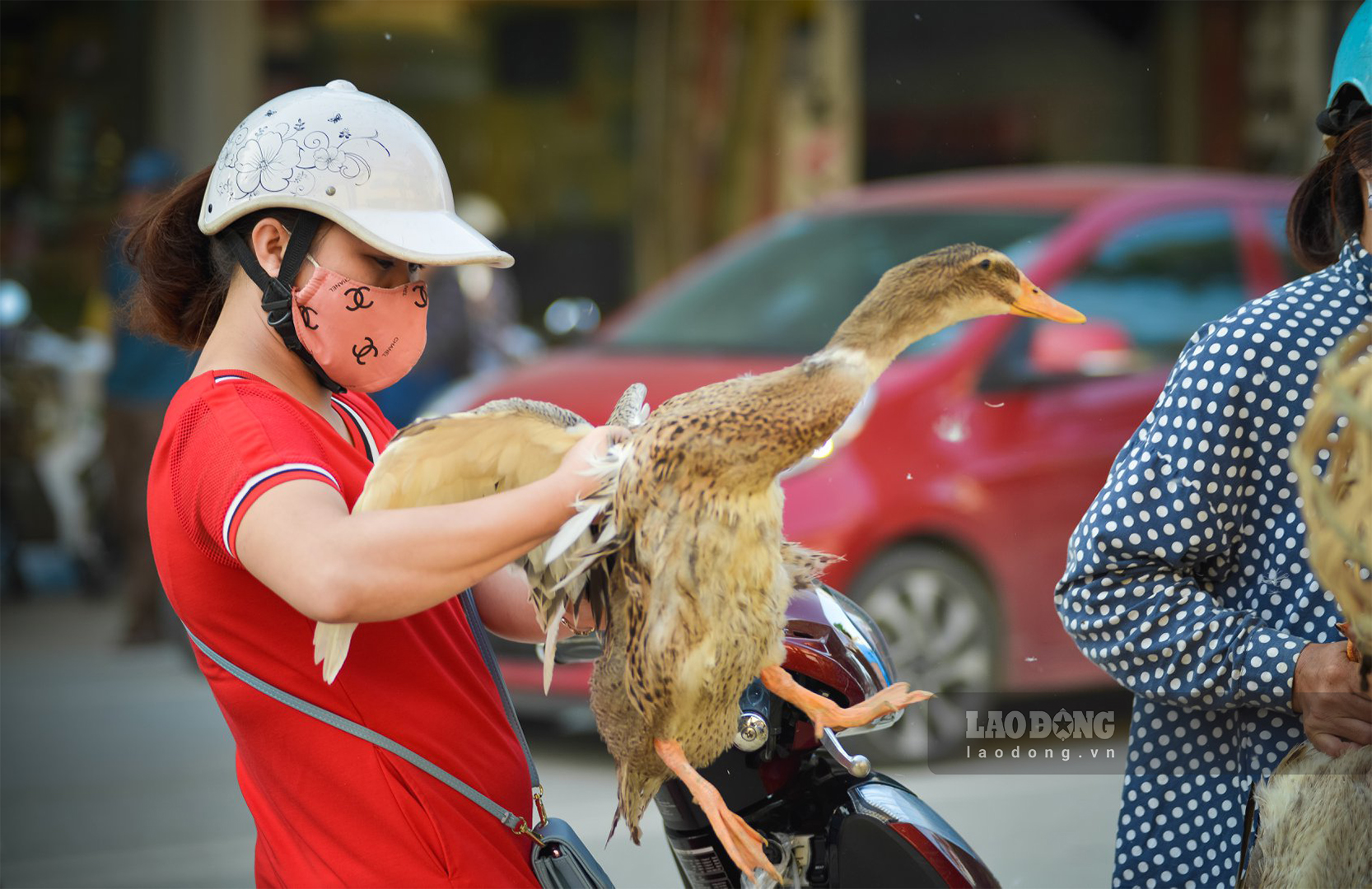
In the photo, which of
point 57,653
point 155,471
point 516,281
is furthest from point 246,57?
point 155,471

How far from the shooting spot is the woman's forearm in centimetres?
141

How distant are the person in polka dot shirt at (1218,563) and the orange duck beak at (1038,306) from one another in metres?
0.17

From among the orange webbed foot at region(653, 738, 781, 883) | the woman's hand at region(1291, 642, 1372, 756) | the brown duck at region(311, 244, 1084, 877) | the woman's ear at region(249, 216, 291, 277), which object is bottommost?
the orange webbed foot at region(653, 738, 781, 883)

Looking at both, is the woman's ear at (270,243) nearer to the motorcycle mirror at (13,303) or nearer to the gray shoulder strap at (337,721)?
the gray shoulder strap at (337,721)

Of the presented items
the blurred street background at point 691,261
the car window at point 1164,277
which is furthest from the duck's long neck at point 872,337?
the car window at point 1164,277

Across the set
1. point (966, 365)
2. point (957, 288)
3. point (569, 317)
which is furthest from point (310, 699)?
point (569, 317)

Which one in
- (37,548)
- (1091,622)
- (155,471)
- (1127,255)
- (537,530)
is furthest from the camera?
(37,548)

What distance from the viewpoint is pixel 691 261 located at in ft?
27.4

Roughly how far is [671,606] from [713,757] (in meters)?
0.23

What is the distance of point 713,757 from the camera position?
1604mm

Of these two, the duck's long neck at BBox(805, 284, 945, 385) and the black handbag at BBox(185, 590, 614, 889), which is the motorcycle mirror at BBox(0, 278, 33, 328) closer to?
the black handbag at BBox(185, 590, 614, 889)

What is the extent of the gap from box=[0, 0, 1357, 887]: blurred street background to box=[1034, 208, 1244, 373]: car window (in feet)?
0.04

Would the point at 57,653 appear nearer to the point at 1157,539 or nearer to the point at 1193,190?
the point at 1193,190

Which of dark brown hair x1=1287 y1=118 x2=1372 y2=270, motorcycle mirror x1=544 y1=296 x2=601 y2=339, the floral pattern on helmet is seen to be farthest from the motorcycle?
motorcycle mirror x1=544 y1=296 x2=601 y2=339
